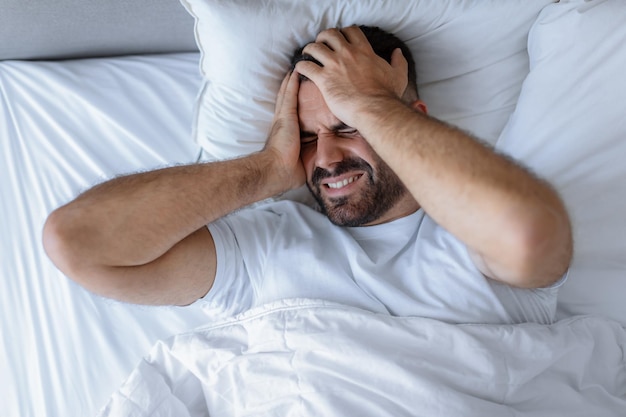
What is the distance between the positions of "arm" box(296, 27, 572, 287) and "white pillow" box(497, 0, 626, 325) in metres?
0.28

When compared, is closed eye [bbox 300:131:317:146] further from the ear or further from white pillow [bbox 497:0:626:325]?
white pillow [bbox 497:0:626:325]

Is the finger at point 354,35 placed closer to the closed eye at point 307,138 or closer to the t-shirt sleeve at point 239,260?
the closed eye at point 307,138

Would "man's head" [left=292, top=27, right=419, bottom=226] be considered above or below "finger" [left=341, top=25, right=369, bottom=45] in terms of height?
below

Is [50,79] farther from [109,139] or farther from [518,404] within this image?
[518,404]

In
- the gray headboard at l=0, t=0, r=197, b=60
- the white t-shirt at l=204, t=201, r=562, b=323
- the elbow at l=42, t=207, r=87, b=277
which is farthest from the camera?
the gray headboard at l=0, t=0, r=197, b=60

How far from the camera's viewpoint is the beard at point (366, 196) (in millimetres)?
1209

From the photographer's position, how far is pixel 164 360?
119cm

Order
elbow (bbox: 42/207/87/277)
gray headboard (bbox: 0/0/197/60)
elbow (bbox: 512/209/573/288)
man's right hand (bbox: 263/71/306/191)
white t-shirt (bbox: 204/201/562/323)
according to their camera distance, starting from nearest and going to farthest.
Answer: elbow (bbox: 512/209/573/288) < elbow (bbox: 42/207/87/277) < white t-shirt (bbox: 204/201/562/323) < man's right hand (bbox: 263/71/306/191) < gray headboard (bbox: 0/0/197/60)

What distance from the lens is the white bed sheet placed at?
1.27 metres

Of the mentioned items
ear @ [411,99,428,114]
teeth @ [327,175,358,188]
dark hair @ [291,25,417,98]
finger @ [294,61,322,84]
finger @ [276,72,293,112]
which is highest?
dark hair @ [291,25,417,98]

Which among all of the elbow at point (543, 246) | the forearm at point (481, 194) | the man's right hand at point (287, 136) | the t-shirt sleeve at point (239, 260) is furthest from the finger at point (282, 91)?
the elbow at point (543, 246)

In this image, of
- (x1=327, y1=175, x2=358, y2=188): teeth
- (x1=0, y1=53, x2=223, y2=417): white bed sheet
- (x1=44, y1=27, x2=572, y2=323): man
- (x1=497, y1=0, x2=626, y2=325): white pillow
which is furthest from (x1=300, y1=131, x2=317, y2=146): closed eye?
(x1=497, y1=0, x2=626, y2=325): white pillow

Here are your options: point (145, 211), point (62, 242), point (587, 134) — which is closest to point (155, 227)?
point (145, 211)

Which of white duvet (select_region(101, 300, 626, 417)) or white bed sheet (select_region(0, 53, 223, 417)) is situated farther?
white bed sheet (select_region(0, 53, 223, 417))
